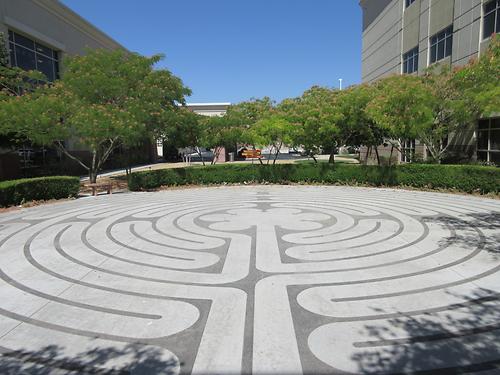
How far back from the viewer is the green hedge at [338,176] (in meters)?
16.2

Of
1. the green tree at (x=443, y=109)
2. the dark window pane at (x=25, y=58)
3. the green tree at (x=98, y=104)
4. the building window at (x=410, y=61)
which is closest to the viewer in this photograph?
the green tree at (x=98, y=104)

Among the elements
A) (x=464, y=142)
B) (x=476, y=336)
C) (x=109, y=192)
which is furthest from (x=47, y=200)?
(x=464, y=142)

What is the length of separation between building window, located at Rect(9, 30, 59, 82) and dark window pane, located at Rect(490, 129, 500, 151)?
28881 mm

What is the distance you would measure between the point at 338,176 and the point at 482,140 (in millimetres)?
8224

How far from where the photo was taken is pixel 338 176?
68.8 ft

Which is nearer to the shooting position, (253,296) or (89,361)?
(89,361)

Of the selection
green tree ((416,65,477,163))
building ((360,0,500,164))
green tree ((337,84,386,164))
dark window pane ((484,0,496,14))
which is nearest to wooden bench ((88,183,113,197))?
green tree ((337,84,386,164))

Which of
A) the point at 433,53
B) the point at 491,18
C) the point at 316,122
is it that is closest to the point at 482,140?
the point at 491,18

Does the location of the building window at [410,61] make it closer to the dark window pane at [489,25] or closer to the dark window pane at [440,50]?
the dark window pane at [440,50]

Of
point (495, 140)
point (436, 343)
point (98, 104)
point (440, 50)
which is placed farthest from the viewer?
point (440, 50)

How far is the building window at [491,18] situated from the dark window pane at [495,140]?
511cm

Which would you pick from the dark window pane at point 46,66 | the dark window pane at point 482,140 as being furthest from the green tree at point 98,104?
the dark window pane at point 482,140

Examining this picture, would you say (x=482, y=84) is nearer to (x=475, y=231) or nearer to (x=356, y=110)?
(x=356, y=110)

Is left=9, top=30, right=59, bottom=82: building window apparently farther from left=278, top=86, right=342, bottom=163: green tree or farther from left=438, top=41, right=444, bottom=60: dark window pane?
left=438, top=41, right=444, bottom=60: dark window pane
